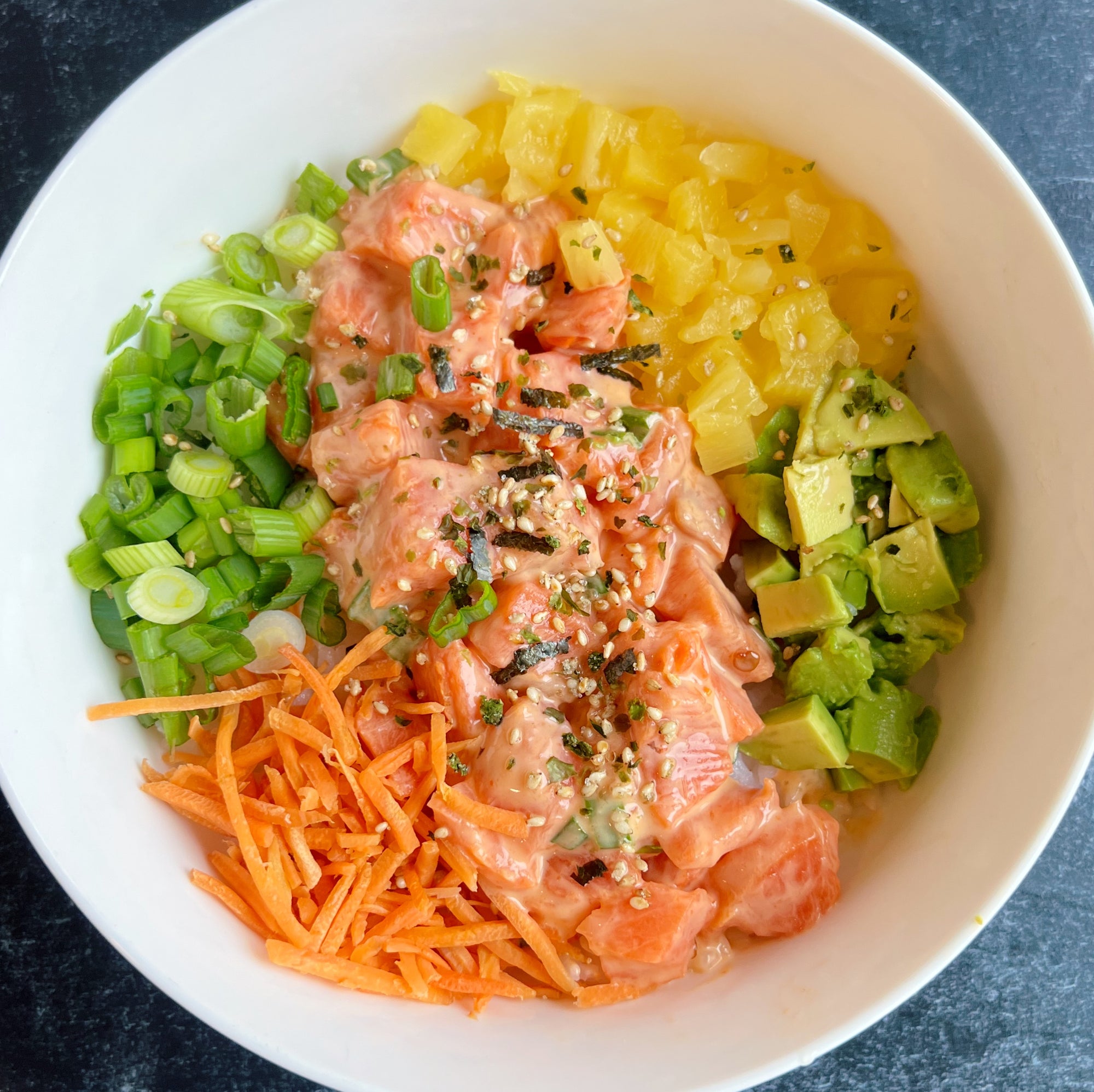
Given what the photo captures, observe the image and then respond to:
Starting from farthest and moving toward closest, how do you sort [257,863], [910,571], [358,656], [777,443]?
[777,443] → [910,571] → [358,656] → [257,863]

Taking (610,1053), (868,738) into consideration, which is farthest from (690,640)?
(610,1053)

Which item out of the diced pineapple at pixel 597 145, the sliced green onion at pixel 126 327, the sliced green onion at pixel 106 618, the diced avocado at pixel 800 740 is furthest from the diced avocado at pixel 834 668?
the sliced green onion at pixel 126 327

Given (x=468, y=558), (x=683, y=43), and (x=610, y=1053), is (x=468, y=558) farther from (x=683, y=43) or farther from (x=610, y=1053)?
(x=683, y=43)

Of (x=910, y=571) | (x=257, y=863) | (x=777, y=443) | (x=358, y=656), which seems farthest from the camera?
(x=777, y=443)

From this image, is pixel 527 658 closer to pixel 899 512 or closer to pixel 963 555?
pixel 899 512

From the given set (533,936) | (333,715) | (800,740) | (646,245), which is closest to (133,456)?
(333,715)

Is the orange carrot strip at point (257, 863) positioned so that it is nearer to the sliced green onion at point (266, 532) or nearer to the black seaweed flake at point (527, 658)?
the sliced green onion at point (266, 532)

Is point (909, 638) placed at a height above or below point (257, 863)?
above
